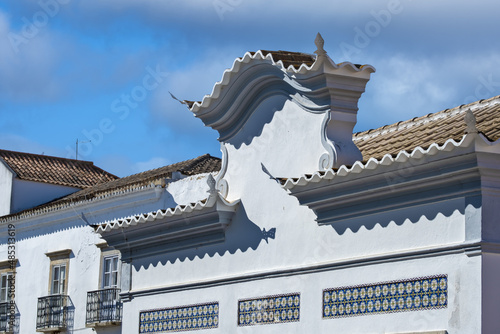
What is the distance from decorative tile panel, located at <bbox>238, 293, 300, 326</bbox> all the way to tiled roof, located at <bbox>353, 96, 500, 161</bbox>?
177cm

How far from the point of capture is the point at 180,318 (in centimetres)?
1242

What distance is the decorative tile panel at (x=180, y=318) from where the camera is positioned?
1193 centimetres

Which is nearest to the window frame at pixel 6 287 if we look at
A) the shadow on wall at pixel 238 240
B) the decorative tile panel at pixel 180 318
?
the decorative tile panel at pixel 180 318

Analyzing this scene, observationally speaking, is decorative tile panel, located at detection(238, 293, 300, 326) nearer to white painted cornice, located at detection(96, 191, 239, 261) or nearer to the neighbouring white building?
the neighbouring white building

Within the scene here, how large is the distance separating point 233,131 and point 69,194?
17.2 metres

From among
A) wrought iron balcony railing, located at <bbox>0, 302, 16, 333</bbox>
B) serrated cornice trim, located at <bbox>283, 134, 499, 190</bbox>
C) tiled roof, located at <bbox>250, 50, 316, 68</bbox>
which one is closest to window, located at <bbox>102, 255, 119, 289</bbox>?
wrought iron balcony railing, located at <bbox>0, 302, 16, 333</bbox>

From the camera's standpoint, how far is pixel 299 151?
11.0 metres

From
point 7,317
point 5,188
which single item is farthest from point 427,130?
point 5,188

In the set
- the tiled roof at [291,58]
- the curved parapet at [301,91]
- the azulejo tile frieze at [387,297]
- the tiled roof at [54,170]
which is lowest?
the azulejo tile frieze at [387,297]

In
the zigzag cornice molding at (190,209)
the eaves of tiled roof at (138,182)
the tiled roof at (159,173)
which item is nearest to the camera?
the zigzag cornice molding at (190,209)

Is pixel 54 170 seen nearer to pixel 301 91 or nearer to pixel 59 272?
pixel 59 272

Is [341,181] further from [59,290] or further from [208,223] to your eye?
[59,290]

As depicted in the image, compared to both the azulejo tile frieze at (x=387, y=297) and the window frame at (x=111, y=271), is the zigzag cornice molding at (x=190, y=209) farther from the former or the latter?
the window frame at (x=111, y=271)

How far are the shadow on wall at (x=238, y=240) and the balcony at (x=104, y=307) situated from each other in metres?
10.9
